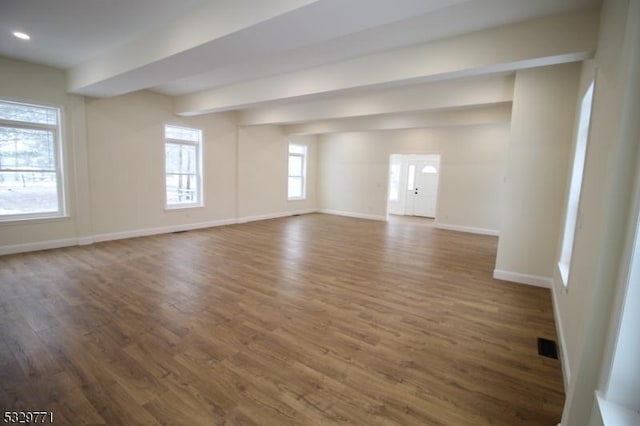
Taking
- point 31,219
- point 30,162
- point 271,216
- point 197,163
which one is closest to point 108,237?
point 31,219

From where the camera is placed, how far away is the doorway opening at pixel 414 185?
10.4 metres

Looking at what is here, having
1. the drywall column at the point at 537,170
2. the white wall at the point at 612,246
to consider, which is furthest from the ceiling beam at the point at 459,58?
the white wall at the point at 612,246

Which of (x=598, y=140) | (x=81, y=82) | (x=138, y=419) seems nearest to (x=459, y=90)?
(x=598, y=140)

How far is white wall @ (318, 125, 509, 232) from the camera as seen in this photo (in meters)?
7.61

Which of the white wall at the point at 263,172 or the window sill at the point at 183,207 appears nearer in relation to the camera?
the window sill at the point at 183,207

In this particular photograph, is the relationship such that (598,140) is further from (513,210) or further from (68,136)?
(68,136)

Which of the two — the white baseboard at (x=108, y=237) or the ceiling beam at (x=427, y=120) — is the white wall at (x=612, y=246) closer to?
the ceiling beam at (x=427, y=120)

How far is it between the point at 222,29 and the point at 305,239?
4445 mm

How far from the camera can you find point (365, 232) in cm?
745

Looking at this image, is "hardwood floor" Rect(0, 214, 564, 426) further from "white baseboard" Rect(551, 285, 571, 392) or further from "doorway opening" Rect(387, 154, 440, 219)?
"doorway opening" Rect(387, 154, 440, 219)

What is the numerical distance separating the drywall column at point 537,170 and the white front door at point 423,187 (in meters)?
6.24

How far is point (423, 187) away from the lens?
10.6 metres

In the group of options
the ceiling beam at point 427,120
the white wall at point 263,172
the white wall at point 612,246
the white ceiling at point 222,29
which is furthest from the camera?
the white wall at point 263,172

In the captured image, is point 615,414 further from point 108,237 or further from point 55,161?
point 55,161
